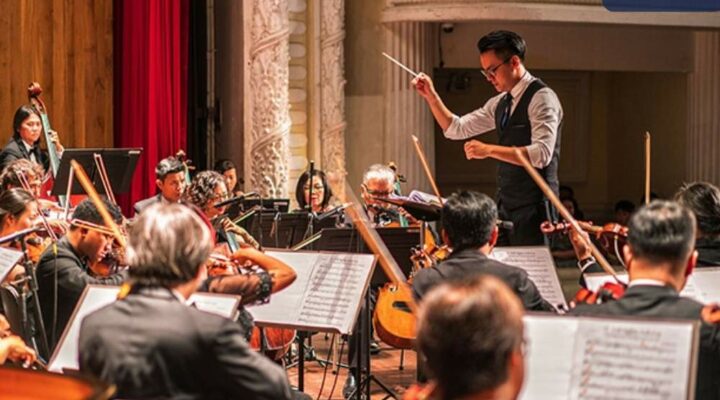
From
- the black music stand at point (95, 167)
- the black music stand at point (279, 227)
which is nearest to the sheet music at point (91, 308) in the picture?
the black music stand at point (279, 227)

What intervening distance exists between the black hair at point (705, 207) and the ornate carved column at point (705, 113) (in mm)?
5537

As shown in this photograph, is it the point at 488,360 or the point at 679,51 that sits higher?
the point at 679,51

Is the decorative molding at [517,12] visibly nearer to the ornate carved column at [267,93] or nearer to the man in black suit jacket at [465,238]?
the ornate carved column at [267,93]

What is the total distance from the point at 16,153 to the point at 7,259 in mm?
3240

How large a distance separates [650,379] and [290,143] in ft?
20.1

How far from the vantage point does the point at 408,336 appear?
538 centimetres

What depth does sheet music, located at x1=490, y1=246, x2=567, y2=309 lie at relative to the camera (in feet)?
13.2

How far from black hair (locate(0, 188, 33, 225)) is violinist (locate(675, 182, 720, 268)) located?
243 centimetres

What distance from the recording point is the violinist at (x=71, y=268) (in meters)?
3.98

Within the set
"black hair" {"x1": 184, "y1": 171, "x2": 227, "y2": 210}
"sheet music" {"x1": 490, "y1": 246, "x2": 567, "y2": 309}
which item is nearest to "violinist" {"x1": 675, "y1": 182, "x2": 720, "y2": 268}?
"sheet music" {"x1": 490, "y1": 246, "x2": 567, "y2": 309}

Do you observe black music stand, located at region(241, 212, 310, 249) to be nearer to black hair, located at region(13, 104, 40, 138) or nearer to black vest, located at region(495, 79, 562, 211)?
black vest, located at region(495, 79, 562, 211)

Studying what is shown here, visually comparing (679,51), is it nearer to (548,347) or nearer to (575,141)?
(575,141)

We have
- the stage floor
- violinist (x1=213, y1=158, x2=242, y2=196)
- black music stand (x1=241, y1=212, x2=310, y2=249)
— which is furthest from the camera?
violinist (x1=213, y1=158, x2=242, y2=196)

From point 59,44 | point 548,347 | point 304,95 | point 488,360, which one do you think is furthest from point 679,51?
point 488,360
